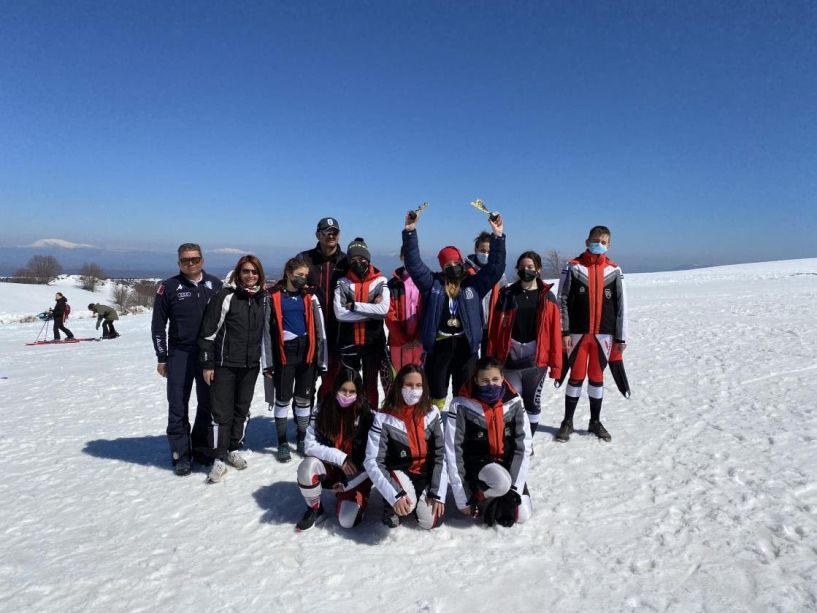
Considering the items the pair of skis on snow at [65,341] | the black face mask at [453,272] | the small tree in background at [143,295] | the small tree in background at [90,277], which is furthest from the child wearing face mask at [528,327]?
the small tree in background at [90,277]

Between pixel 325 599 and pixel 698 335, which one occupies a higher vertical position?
pixel 698 335

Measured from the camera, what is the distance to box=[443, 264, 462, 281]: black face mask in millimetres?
4711

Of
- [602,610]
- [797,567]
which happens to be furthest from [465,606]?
[797,567]

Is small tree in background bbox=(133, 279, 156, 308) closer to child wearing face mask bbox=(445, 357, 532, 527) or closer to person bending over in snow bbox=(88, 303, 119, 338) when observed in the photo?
person bending over in snow bbox=(88, 303, 119, 338)

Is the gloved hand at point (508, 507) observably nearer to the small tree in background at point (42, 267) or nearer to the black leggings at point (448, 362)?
the black leggings at point (448, 362)

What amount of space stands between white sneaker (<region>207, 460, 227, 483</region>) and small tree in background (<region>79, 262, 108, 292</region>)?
53229 mm

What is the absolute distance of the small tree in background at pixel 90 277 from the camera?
49472mm

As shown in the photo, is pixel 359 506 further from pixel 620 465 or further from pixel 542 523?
pixel 620 465

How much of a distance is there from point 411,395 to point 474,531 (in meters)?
1.17

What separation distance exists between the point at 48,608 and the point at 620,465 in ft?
15.8

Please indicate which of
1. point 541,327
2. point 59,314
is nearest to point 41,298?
point 59,314

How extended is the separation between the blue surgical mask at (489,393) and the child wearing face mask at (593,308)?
1.75 meters

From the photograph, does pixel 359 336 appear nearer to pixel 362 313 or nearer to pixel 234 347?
pixel 362 313

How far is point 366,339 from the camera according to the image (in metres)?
5.12
